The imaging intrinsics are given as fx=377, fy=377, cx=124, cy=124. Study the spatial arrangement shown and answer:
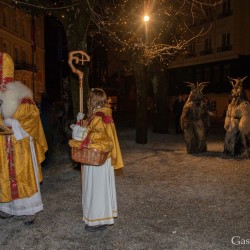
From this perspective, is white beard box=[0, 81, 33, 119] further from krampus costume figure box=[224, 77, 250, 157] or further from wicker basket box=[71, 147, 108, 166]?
krampus costume figure box=[224, 77, 250, 157]

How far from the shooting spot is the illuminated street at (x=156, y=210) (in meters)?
4.77

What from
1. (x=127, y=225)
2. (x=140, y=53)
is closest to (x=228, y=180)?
(x=127, y=225)

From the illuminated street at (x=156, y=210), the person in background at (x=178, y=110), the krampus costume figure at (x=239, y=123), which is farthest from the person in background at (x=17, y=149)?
the person in background at (x=178, y=110)

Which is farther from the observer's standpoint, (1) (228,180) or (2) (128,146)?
(2) (128,146)

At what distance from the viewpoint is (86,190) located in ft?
16.4

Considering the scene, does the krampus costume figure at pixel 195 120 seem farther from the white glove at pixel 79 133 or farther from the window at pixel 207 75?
the window at pixel 207 75

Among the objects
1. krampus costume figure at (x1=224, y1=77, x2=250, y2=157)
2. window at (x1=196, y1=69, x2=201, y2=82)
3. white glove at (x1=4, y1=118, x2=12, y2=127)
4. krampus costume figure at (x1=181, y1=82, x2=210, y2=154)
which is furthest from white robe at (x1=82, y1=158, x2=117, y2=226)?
window at (x1=196, y1=69, x2=201, y2=82)

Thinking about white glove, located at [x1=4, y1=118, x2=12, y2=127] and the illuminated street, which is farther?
white glove, located at [x1=4, y1=118, x2=12, y2=127]

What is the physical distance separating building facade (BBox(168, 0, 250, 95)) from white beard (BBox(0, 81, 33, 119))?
28993mm

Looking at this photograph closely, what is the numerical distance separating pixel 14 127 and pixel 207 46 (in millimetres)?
36360

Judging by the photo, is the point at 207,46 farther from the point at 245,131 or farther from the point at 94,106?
the point at 94,106

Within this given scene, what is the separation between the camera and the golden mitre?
5.28 meters

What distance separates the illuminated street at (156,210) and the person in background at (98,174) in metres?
0.25

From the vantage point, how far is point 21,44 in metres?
39.2
